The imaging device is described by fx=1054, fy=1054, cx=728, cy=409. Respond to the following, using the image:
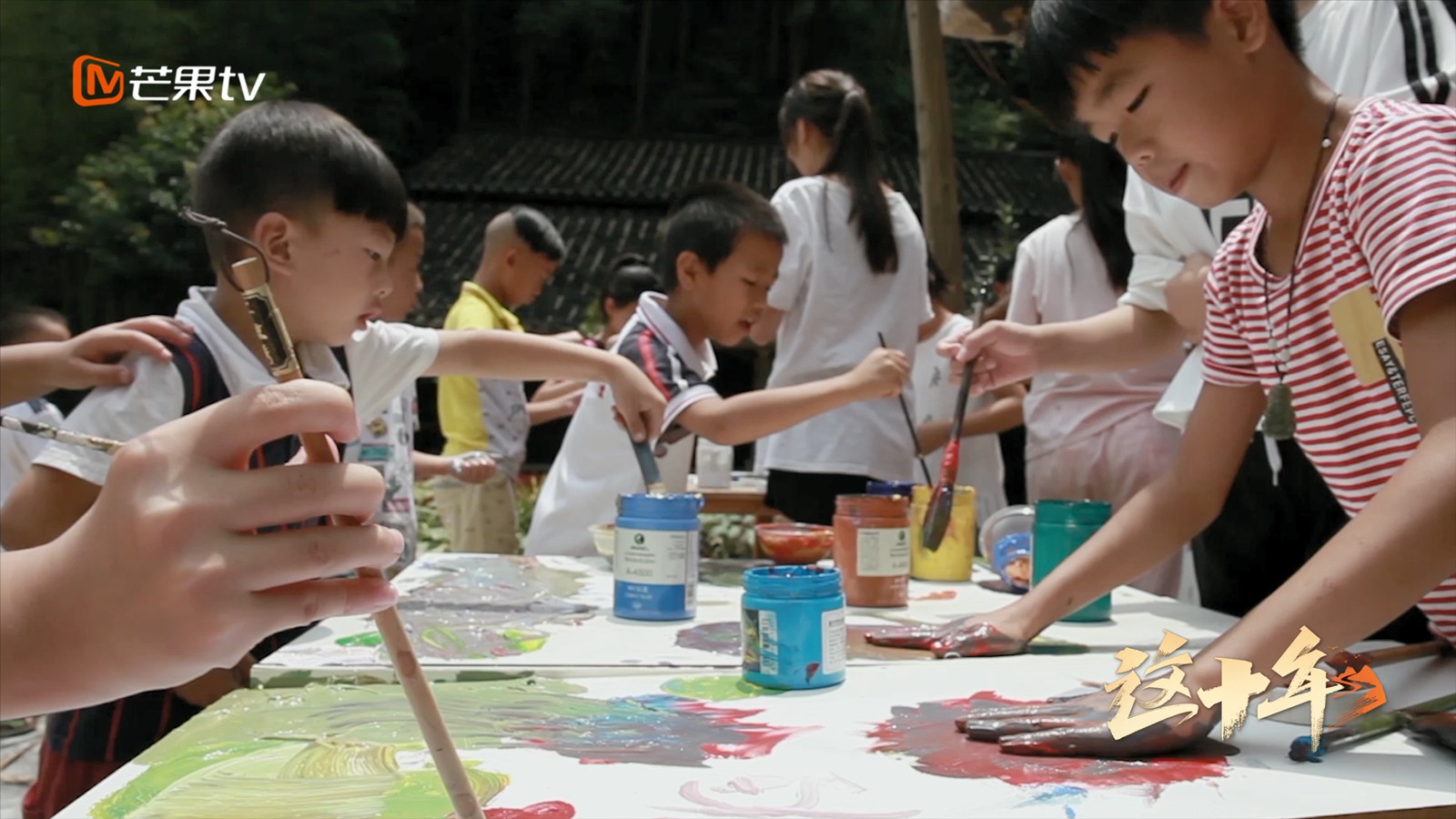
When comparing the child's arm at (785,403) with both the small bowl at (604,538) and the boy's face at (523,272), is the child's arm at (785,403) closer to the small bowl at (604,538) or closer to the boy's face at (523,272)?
the small bowl at (604,538)

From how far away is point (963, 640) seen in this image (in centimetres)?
132

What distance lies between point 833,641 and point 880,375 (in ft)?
3.74

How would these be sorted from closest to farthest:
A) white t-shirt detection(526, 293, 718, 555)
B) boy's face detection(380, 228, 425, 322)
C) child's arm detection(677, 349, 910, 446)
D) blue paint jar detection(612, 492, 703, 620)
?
1. blue paint jar detection(612, 492, 703, 620)
2. child's arm detection(677, 349, 910, 446)
3. white t-shirt detection(526, 293, 718, 555)
4. boy's face detection(380, 228, 425, 322)

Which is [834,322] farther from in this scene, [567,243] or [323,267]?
[567,243]

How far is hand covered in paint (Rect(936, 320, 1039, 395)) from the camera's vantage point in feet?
5.81

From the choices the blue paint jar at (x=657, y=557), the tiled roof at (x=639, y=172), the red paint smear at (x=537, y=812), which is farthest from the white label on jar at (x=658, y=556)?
the tiled roof at (x=639, y=172)

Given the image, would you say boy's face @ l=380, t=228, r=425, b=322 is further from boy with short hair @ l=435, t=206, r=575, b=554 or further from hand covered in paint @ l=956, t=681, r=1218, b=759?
hand covered in paint @ l=956, t=681, r=1218, b=759

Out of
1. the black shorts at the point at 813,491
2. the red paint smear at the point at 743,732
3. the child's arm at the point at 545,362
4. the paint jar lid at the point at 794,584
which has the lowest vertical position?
the black shorts at the point at 813,491

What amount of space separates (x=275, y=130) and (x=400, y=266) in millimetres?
1511

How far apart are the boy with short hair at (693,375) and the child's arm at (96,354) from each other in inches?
40.4

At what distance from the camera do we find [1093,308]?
237 cm

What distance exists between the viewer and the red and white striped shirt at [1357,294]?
0.98 metres

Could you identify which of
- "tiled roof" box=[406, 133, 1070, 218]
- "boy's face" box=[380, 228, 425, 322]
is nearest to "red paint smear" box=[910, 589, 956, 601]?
"boy's face" box=[380, 228, 425, 322]

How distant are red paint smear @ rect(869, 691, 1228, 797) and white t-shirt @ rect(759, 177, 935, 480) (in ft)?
5.66
